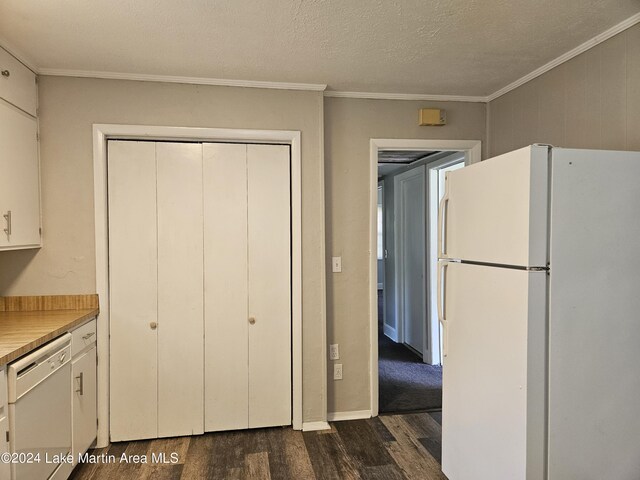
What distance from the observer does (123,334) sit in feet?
9.12

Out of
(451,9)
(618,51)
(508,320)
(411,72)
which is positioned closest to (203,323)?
(508,320)

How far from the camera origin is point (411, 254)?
496cm

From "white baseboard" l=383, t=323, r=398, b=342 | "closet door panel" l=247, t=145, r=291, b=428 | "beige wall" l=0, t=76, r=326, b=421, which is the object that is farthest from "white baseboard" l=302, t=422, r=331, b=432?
"white baseboard" l=383, t=323, r=398, b=342

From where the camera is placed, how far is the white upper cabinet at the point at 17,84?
7.38 feet

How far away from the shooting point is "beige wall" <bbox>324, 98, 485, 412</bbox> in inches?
122

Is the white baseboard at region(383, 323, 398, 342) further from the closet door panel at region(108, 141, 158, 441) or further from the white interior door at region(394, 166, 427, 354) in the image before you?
the closet door panel at region(108, 141, 158, 441)

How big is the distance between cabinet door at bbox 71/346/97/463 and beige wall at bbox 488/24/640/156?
9.98ft

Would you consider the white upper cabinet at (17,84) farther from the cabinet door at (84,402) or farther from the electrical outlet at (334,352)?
the electrical outlet at (334,352)

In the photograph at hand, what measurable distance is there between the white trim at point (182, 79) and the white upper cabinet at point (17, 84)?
14 centimetres

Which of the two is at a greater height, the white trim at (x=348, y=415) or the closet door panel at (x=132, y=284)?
the closet door panel at (x=132, y=284)

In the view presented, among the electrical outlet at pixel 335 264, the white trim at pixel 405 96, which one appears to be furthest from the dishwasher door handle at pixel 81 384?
the white trim at pixel 405 96

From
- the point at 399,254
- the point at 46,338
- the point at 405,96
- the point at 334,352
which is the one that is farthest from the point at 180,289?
the point at 399,254

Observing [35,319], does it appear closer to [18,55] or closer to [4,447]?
[4,447]

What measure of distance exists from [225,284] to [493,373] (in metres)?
1.73
